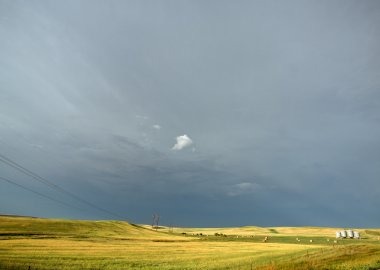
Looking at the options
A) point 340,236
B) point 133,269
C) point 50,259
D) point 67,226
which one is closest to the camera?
point 133,269

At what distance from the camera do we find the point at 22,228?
9712cm

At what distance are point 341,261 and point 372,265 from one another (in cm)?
510

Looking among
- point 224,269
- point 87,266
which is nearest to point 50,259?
point 87,266

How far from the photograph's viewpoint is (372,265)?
100 feet

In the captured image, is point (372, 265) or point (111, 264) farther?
point (111, 264)

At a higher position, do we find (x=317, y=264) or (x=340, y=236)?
(x=340, y=236)

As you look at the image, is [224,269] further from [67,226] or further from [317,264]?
[67,226]

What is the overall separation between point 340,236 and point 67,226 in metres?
103

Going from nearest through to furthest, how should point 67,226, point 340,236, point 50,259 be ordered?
point 50,259 → point 67,226 → point 340,236

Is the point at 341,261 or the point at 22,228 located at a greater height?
the point at 22,228

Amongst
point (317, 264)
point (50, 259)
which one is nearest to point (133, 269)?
point (50, 259)

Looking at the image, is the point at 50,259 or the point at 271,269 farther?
the point at 50,259

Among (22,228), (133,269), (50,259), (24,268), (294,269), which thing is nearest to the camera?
(294,269)

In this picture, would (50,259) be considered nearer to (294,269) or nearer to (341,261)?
(294,269)
